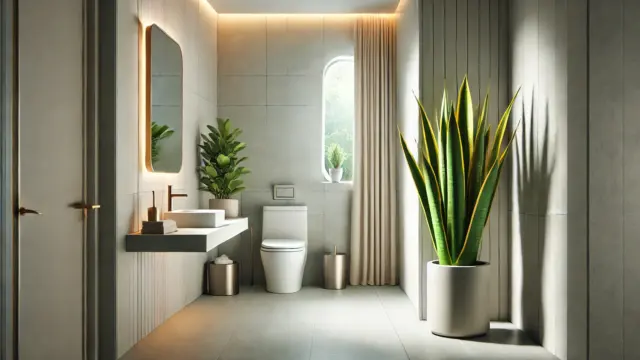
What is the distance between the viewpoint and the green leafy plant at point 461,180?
3.88 metres

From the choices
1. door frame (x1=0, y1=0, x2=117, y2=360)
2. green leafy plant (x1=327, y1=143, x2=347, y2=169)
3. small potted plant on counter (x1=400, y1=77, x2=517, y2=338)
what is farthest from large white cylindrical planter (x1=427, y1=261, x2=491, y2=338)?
green leafy plant (x1=327, y1=143, x2=347, y2=169)

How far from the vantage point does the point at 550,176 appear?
11.6ft

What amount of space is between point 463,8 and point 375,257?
2.47 meters

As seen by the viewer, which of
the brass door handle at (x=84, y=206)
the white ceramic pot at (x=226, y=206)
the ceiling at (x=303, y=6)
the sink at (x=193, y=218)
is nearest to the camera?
the brass door handle at (x=84, y=206)

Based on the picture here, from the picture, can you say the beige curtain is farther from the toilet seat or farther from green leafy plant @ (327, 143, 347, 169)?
the toilet seat

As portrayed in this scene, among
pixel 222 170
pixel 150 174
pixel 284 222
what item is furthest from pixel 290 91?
pixel 150 174

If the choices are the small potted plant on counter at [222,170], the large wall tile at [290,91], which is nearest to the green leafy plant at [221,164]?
the small potted plant on counter at [222,170]

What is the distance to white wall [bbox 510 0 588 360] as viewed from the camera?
3236 millimetres

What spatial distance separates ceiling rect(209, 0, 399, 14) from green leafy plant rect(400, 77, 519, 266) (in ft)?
6.23

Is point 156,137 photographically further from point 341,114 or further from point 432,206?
point 341,114

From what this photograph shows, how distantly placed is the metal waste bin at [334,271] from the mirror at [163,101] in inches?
67.8

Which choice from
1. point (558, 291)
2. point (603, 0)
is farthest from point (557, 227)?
point (603, 0)

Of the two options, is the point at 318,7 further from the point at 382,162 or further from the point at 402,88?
the point at 382,162

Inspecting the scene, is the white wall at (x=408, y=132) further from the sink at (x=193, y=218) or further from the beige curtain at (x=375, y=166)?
the sink at (x=193, y=218)
